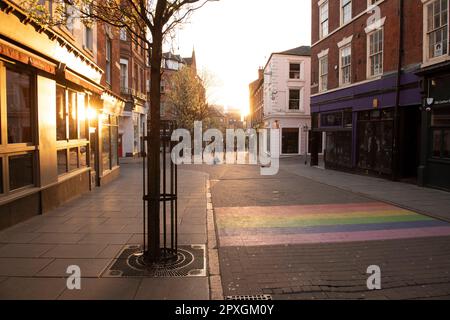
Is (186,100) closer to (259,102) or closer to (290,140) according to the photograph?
(290,140)

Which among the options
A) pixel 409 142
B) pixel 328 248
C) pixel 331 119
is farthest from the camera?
pixel 331 119

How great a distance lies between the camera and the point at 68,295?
417 centimetres

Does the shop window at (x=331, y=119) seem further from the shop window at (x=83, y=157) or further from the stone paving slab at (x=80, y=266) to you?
the stone paving slab at (x=80, y=266)

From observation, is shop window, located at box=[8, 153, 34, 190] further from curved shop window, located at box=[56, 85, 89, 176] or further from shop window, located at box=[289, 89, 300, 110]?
shop window, located at box=[289, 89, 300, 110]

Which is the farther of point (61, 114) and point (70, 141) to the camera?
point (70, 141)

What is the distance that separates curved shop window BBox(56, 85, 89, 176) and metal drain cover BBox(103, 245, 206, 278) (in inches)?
226

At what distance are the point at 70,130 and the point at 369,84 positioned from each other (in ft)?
43.5

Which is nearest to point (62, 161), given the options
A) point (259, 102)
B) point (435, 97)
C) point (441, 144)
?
point (441, 144)

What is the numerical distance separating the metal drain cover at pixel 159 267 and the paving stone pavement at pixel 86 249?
0.13 meters

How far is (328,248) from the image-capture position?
6191 mm

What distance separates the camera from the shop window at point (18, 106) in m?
7.50

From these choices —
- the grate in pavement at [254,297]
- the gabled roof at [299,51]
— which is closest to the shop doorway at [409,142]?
the grate in pavement at [254,297]
